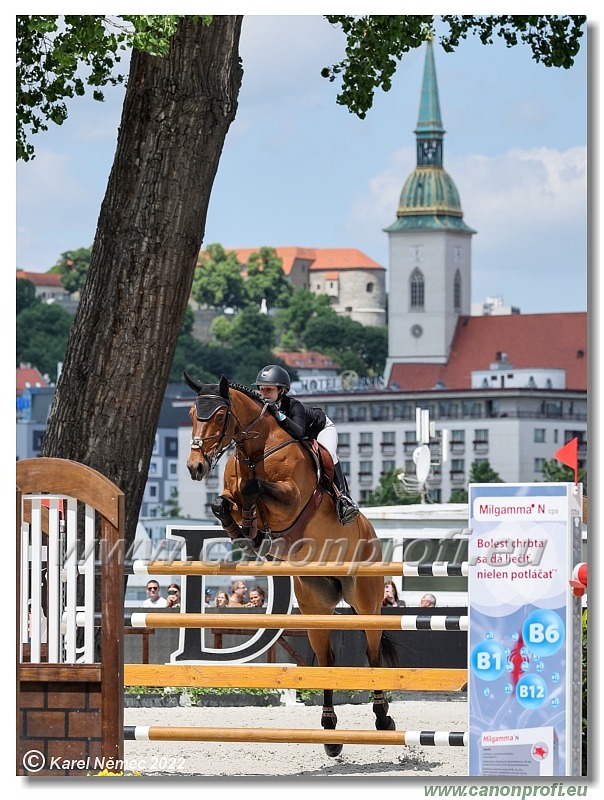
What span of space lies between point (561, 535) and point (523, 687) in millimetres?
698

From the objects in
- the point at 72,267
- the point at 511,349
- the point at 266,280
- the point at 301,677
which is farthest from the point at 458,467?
the point at 301,677

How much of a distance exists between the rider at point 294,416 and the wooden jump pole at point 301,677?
1743mm

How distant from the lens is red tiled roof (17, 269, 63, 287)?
13788 cm

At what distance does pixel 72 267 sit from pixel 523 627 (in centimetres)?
13917

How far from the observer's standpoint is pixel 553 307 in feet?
529

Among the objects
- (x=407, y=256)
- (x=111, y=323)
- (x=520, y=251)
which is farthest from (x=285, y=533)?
(x=407, y=256)

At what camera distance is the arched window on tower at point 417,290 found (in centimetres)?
18438

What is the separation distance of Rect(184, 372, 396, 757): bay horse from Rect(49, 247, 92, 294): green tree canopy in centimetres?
13319

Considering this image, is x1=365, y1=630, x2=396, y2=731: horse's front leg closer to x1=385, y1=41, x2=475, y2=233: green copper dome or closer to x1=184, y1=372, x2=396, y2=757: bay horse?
x1=184, y1=372, x2=396, y2=757: bay horse

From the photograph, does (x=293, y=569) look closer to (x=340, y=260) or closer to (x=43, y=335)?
(x=43, y=335)

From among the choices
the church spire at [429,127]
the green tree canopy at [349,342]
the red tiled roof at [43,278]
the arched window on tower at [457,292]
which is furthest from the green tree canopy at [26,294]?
the arched window on tower at [457,292]

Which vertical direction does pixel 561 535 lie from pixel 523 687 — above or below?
above

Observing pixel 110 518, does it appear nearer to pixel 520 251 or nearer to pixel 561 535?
pixel 561 535
